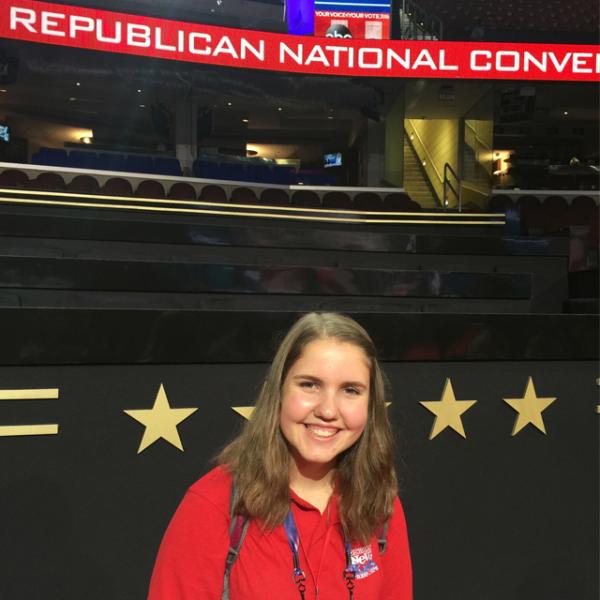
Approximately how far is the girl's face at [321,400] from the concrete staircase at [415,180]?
13.9 meters

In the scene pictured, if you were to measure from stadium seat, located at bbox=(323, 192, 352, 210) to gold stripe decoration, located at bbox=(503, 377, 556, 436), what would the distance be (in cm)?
884

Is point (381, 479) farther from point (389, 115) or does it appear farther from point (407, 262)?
point (389, 115)

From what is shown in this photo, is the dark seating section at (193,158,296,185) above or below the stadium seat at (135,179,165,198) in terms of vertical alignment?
above

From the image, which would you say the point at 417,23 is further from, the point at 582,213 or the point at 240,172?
the point at 582,213

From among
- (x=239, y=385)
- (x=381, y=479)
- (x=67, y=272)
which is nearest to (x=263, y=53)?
(x=67, y=272)

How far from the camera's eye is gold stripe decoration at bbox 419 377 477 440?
2098mm

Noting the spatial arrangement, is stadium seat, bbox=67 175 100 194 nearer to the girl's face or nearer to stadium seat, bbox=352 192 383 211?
stadium seat, bbox=352 192 383 211

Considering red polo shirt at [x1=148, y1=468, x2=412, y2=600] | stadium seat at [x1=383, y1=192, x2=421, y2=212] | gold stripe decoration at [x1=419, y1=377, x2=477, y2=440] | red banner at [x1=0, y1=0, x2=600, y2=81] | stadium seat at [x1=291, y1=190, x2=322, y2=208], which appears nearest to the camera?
red polo shirt at [x1=148, y1=468, x2=412, y2=600]

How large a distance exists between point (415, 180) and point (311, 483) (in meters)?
15.1

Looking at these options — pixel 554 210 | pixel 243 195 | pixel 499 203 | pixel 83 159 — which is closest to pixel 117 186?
pixel 243 195

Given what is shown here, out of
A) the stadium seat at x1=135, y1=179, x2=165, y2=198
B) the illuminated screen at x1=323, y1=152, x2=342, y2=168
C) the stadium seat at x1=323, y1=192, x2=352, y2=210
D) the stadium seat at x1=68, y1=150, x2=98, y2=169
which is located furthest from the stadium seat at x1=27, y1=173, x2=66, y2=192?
the illuminated screen at x1=323, y1=152, x2=342, y2=168

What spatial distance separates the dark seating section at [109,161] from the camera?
41.3ft

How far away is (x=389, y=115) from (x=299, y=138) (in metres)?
4.33

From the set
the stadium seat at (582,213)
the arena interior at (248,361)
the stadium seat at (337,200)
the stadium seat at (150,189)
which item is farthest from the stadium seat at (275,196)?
the stadium seat at (582,213)
